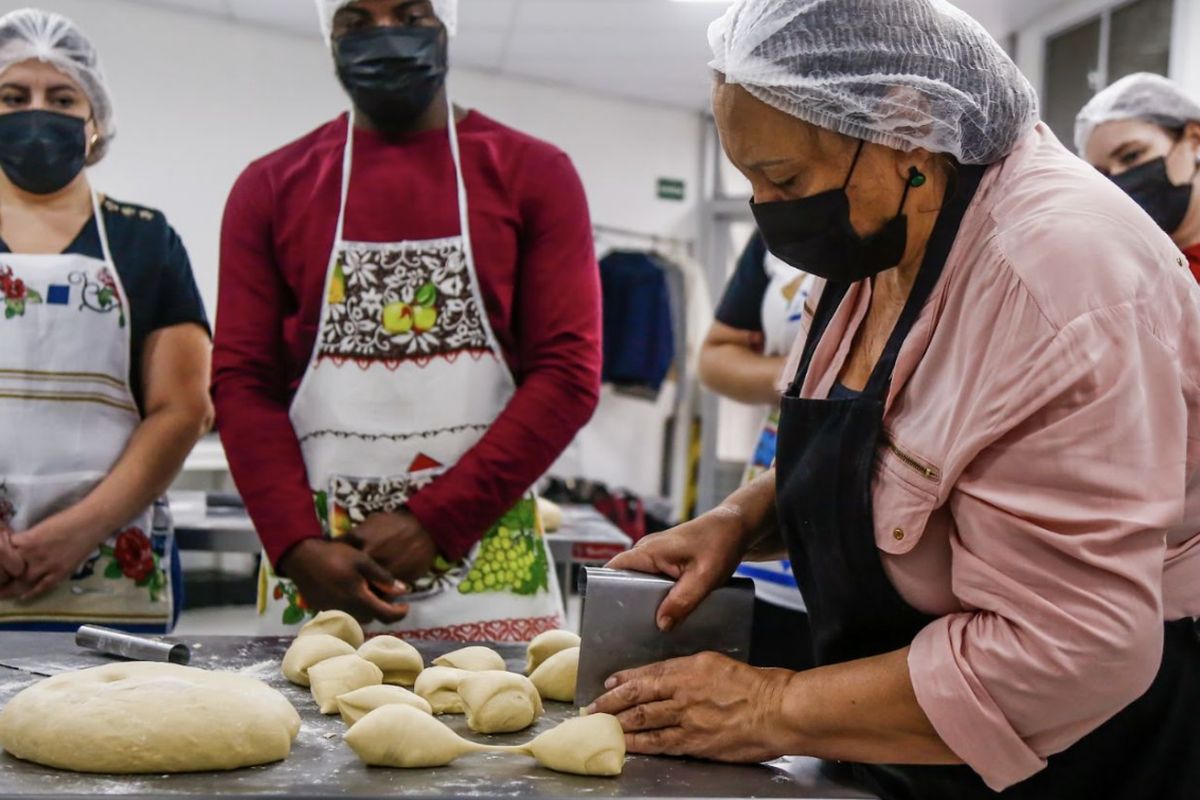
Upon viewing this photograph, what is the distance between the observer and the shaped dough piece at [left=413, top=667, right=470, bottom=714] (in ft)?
4.28

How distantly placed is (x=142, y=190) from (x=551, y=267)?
4.32 metres

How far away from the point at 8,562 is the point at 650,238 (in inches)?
224

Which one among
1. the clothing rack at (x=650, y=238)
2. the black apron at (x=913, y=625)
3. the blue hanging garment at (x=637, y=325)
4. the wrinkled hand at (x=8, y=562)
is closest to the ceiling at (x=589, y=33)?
the clothing rack at (x=650, y=238)

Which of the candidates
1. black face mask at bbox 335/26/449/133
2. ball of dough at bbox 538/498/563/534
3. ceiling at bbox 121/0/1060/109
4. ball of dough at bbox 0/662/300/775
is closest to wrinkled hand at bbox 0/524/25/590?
ball of dough at bbox 0/662/300/775

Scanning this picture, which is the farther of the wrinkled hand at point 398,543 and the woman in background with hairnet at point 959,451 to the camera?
the wrinkled hand at point 398,543

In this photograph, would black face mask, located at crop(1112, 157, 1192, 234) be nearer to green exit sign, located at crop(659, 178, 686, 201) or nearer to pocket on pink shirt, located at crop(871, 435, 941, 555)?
pocket on pink shirt, located at crop(871, 435, 941, 555)

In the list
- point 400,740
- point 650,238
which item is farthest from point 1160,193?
point 650,238

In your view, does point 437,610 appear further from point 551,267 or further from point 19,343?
point 19,343

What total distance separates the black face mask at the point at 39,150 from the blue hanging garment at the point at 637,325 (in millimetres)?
4761

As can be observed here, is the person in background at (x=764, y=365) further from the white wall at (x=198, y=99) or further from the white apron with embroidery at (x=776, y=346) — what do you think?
the white wall at (x=198, y=99)

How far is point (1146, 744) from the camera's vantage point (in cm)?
113

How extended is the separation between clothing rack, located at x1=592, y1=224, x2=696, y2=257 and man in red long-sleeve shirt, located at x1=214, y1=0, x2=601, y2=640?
5.22 metres

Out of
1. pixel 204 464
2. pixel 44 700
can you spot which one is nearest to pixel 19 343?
pixel 44 700

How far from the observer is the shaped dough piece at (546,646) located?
1.46 meters
